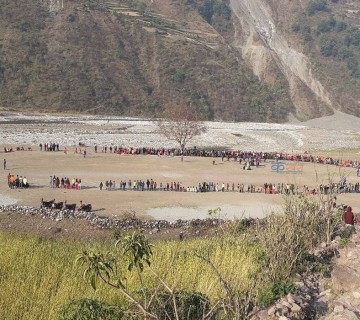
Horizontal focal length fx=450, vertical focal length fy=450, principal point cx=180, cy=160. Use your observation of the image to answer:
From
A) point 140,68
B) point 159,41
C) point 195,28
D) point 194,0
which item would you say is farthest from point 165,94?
point 194,0

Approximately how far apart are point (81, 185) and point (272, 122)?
93.3 m

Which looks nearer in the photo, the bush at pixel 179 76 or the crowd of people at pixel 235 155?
the crowd of people at pixel 235 155

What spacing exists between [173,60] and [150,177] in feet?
292

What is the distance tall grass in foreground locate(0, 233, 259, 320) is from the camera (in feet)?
39.9

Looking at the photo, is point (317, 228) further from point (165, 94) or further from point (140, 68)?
point (140, 68)

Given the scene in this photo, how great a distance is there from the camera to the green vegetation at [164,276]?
1059 centimetres

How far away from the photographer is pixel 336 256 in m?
15.8

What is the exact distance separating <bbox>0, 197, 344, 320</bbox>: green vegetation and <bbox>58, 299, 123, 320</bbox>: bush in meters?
0.02

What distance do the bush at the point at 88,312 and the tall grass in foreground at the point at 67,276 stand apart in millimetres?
870

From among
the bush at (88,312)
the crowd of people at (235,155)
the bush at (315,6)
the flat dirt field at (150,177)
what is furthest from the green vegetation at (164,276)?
the bush at (315,6)

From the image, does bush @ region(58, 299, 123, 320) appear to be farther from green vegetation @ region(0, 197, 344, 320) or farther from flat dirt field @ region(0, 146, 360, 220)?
A: flat dirt field @ region(0, 146, 360, 220)

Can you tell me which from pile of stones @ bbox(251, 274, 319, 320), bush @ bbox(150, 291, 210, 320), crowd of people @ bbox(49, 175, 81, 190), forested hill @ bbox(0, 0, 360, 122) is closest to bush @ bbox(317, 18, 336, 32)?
forested hill @ bbox(0, 0, 360, 122)

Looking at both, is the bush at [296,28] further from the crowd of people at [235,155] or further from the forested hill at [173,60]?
the crowd of people at [235,155]

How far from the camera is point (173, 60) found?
124 m
